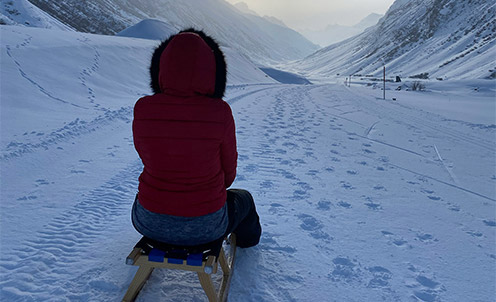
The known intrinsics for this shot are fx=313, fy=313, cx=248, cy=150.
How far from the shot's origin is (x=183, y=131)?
1761 mm

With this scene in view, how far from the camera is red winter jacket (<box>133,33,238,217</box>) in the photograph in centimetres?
175

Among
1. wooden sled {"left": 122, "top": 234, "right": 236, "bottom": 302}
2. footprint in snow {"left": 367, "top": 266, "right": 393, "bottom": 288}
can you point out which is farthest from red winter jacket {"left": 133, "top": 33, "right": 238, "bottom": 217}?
footprint in snow {"left": 367, "top": 266, "right": 393, "bottom": 288}

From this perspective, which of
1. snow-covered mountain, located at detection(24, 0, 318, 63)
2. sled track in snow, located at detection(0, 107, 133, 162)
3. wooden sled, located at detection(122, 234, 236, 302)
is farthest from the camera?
snow-covered mountain, located at detection(24, 0, 318, 63)

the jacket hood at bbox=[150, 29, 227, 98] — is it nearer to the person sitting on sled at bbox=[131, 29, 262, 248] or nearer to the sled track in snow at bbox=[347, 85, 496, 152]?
the person sitting on sled at bbox=[131, 29, 262, 248]

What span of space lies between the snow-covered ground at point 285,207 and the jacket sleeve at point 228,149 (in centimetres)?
91

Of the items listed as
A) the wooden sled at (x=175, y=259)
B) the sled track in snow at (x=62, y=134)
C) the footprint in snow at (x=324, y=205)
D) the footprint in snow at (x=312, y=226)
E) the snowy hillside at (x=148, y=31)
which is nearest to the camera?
the wooden sled at (x=175, y=259)

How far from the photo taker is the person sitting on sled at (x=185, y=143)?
1759mm

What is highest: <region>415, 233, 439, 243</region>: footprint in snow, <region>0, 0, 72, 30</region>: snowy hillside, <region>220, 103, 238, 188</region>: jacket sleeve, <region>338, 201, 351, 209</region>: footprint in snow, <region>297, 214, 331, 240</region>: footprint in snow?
<region>0, 0, 72, 30</region>: snowy hillside

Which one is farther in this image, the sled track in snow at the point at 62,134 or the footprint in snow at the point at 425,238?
the sled track in snow at the point at 62,134

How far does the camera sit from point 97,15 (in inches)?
2776

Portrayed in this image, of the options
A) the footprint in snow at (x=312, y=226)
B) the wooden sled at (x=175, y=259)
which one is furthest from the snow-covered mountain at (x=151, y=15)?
the wooden sled at (x=175, y=259)

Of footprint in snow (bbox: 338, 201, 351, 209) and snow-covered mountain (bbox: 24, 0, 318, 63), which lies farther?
snow-covered mountain (bbox: 24, 0, 318, 63)

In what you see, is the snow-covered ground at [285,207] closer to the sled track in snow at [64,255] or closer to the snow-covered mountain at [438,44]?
the sled track in snow at [64,255]

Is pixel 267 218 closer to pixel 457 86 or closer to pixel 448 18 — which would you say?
pixel 457 86
